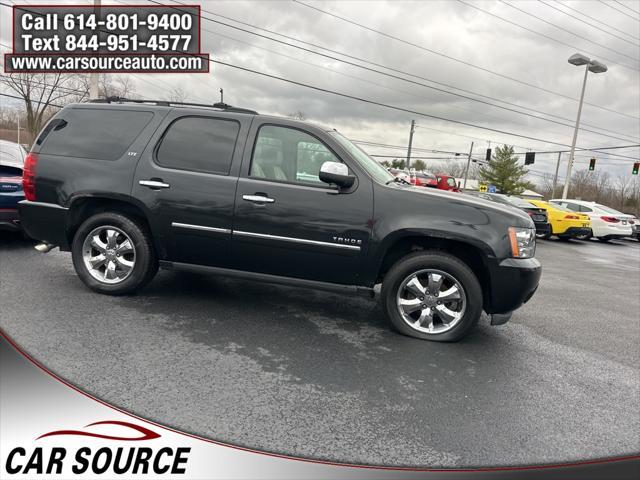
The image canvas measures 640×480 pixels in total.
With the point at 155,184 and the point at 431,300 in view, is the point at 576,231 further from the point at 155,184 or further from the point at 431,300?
the point at 155,184

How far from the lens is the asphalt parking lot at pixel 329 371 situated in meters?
2.60

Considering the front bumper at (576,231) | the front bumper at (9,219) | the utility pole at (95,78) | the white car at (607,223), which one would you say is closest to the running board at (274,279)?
the front bumper at (9,219)

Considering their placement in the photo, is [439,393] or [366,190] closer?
[439,393]

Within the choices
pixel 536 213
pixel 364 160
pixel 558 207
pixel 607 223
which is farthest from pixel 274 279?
pixel 607 223

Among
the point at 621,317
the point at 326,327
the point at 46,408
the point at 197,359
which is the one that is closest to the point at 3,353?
the point at 46,408

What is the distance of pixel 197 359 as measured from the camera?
340 centimetres

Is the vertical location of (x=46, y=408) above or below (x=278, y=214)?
below

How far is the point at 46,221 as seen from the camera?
4.68 metres

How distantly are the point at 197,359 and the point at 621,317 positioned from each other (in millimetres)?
5422

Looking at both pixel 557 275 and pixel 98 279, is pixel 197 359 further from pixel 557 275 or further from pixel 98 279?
pixel 557 275

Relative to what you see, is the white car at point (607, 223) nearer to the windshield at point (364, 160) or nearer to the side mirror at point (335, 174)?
the windshield at point (364, 160)

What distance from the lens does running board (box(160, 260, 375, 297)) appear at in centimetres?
416

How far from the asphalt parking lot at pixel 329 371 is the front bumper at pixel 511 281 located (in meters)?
0.48

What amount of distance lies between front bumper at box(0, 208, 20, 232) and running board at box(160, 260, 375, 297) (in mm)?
3164
